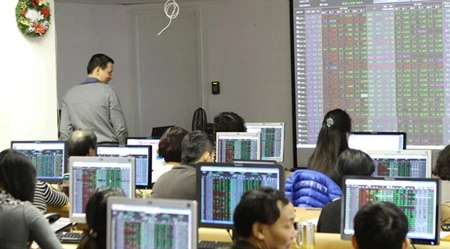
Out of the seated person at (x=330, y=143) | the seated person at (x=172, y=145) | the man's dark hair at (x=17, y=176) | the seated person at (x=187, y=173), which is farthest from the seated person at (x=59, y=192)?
the seated person at (x=330, y=143)

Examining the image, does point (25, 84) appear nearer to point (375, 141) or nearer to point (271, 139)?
point (271, 139)

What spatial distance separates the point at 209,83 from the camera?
35.6ft

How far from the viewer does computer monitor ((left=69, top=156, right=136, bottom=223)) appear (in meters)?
4.84

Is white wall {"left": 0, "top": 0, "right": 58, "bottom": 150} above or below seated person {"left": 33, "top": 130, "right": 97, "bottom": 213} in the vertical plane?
above

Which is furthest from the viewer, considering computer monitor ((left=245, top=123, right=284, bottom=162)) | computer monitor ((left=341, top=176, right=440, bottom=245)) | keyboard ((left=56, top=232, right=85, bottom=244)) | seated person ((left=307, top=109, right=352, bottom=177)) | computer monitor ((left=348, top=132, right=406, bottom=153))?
computer monitor ((left=245, top=123, right=284, bottom=162))

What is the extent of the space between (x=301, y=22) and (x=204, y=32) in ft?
5.74

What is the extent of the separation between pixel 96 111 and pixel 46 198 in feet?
7.41

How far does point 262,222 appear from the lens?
3.10 meters

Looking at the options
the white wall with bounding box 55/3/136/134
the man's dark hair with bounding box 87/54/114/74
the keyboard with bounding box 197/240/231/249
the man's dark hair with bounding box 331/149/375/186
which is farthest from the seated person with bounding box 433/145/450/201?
the white wall with bounding box 55/3/136/134

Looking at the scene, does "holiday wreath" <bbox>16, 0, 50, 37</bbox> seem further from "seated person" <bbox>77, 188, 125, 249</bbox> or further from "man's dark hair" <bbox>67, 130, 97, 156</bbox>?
"seated person" <bbox>77, 188, 125, 249</bbox>

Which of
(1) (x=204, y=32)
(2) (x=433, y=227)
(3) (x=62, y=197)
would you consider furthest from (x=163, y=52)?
(2) (x=433, y=227)

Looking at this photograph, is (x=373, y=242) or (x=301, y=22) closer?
(x=373, y=242)

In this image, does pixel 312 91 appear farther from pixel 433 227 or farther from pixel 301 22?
pixel 433 227

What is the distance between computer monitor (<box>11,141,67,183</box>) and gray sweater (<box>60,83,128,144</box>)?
4.10ft
